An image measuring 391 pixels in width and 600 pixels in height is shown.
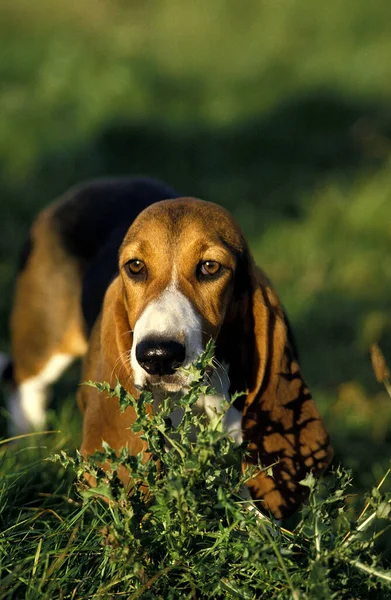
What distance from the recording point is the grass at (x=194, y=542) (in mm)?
3004

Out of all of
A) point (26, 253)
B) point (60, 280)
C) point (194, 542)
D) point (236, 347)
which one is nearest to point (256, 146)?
point (26, 253)

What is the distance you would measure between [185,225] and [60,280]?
1.61m

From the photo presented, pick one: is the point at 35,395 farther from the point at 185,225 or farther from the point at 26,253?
the point at 185,225

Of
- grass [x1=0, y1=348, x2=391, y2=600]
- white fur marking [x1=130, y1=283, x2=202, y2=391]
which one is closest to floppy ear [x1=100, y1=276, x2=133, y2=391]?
white fur marking [x1=130, y1=283, x2=202, y2=391]

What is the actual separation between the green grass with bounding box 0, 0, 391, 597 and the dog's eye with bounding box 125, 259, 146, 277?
88cm

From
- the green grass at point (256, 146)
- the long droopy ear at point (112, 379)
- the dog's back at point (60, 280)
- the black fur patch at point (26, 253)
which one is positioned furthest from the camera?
the green grass at point (256, 146)

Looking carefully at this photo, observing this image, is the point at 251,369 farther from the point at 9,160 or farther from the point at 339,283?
the point at 9,160

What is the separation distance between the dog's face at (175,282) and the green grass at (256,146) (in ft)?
2.41

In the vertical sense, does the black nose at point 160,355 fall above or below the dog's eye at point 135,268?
below

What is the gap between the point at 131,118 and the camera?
410 inches

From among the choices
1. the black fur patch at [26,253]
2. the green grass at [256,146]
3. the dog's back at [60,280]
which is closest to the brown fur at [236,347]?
the green grass at [256,146]

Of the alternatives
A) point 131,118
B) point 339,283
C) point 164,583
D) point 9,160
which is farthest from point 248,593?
point 131,118

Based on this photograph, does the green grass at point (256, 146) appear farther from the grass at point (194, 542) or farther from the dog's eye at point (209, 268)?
the dog's eye at point (209, 268)

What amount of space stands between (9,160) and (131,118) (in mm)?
1472
